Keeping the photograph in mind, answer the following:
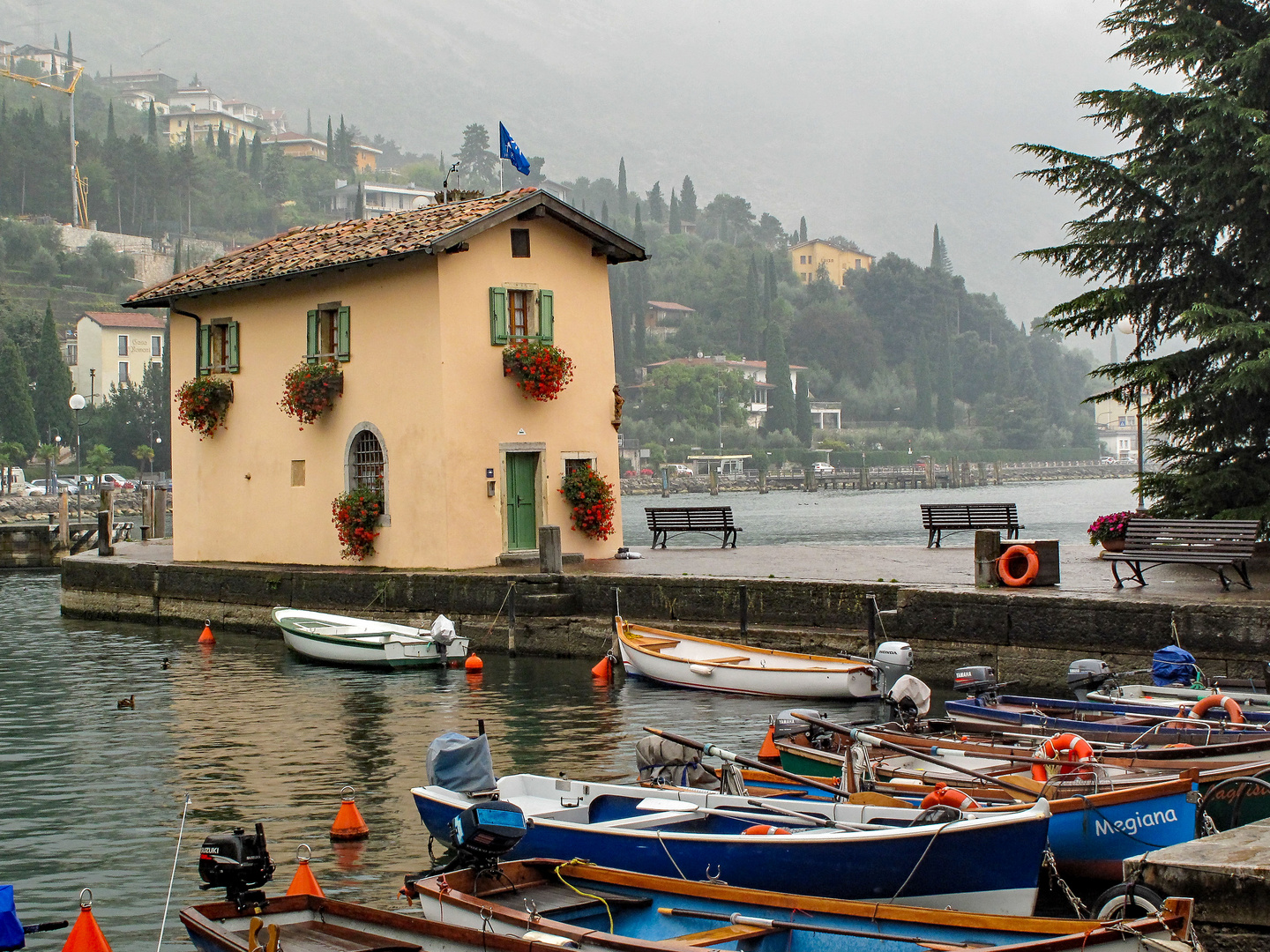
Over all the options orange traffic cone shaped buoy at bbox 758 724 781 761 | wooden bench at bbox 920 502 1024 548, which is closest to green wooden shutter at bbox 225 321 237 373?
wooden bench at bbox 920 502 1024 548

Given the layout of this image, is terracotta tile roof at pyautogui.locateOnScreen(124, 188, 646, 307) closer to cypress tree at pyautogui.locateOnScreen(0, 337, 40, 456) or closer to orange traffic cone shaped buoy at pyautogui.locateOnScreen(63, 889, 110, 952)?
orange traffic cone shaped buoy at pyautogui.locateOnScreen(63, 889, 110, 952)

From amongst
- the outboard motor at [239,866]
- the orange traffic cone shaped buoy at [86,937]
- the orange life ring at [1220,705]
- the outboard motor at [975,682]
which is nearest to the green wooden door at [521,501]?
the outboard motor at [975,682]

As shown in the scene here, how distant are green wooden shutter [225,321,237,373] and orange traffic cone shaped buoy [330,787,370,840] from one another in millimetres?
21241

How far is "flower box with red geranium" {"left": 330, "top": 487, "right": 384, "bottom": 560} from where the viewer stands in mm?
28578

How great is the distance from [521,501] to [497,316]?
3749mm

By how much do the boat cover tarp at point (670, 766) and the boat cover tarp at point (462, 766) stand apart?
130 centimetres

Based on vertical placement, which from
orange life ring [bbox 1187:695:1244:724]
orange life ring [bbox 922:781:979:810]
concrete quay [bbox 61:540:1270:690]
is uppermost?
concrete quay [bbox 61:540:1270:690]

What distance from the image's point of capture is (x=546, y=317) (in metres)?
28.8

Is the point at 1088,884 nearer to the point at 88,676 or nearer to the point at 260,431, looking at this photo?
the point at 88,676

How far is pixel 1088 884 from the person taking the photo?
10.2 m

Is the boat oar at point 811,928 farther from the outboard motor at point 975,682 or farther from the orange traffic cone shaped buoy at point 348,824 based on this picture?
the outboard motor at point 975,682

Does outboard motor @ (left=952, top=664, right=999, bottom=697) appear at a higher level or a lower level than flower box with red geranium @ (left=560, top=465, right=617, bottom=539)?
lower

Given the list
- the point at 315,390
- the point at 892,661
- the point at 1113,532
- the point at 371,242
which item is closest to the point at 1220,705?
the point at 892,661

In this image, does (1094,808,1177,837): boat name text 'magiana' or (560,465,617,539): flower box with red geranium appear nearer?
(1094,808,1177,837): boat name text 'magiana'
